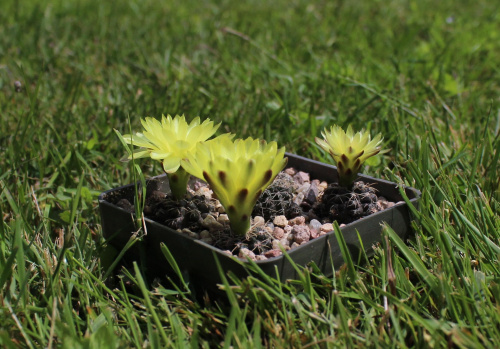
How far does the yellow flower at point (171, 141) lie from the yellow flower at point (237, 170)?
0.06 meters

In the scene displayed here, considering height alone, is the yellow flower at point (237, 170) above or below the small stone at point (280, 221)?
above

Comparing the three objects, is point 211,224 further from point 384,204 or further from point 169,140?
point 384,204

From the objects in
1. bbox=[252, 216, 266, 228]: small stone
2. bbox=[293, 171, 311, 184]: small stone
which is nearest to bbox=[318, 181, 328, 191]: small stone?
bbox=[293, 171, 311, 184]: small stone

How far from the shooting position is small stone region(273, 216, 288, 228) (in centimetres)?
134

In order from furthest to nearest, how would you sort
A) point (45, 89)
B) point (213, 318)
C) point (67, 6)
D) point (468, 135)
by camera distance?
point (67, 6)
point (45, 89)
point (468, 135)
point (213, 318)

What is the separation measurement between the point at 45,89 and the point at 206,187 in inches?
50.6

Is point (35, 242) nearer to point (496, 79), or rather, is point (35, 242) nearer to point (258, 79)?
point (258, 79)

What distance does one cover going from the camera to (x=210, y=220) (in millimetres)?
1304

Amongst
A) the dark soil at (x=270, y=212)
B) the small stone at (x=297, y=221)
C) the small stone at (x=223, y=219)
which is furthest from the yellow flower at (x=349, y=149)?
the small stone at (x=223, y=219)

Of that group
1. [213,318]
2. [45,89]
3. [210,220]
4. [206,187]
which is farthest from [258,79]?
[213,318]

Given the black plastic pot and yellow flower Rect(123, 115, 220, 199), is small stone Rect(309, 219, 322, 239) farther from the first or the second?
yellow flower Rect(123, 115, 220, 199)

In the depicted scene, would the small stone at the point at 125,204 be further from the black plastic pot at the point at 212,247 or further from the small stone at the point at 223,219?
the small stone at the point at 223,219

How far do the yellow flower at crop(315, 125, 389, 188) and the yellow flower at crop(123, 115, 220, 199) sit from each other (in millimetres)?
285

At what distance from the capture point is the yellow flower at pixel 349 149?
4.50ft
